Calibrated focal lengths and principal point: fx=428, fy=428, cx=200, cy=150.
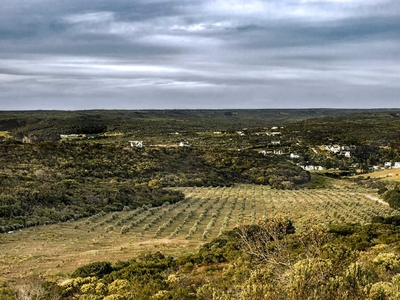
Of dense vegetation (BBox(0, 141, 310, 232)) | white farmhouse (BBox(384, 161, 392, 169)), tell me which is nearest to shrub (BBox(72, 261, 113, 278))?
dense vegetation (BBox(0, 141, 310, 232))

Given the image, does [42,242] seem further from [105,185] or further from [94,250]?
[105,185]

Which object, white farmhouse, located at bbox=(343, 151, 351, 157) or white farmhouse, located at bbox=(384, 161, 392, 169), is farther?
white farmhouse, located at bbox=(343, 151, 351, 157)

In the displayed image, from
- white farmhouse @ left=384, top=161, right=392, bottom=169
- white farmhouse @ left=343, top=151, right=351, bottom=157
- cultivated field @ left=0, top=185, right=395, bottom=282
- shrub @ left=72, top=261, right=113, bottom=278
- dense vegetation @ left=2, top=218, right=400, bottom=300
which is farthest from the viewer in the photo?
white farmhouse @ left=343, top=151, right=351, bottom=157

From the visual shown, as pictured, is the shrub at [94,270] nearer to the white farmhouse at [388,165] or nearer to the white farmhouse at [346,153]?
the white farmhouse at [388,165]

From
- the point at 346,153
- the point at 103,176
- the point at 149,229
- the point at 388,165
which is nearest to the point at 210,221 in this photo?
the point at 149,229

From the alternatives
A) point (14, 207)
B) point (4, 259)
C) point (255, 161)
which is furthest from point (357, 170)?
point (4, 259)

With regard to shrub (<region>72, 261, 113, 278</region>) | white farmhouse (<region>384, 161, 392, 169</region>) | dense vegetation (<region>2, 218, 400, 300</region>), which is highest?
dense vegetation (<region>2, 218, 400, 300</region>)

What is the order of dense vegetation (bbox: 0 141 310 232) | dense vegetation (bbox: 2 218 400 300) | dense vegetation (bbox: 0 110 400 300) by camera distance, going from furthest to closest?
1. dense vegetation (bbox: 0 141 310 232)
2. dense vegetation (bbox: 0 110 400 300)
3. dense vegetation (bbox: 2 218 400 300)

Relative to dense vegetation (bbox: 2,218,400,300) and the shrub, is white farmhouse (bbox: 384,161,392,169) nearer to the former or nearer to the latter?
dense vegetation (bbox: 2,218,400,300)

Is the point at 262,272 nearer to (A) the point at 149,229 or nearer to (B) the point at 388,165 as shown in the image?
(A) the point at 149,229
